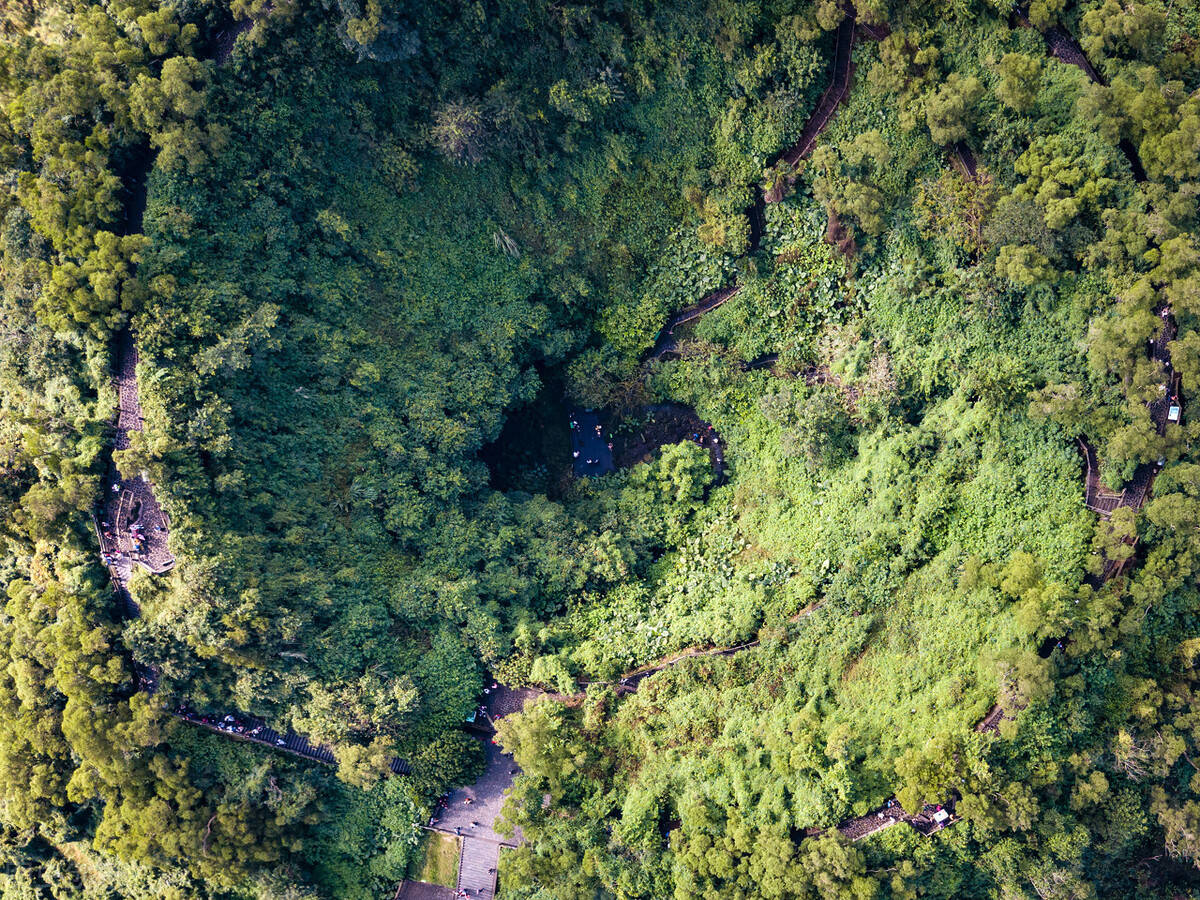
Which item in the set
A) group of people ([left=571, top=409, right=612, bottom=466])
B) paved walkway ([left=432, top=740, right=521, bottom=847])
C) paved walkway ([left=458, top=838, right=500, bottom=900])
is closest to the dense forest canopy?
group of people ([left=571, top=409, right=612, bottom=466])

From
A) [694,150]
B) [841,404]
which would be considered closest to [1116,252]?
[841,404]

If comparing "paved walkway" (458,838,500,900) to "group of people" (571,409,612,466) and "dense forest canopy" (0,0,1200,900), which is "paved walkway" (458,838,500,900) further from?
"group of people" (571,409,612,466)

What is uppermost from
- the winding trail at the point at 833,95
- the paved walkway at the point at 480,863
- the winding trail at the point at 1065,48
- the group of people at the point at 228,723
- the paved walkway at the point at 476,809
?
the winding trail at the point at 833,95

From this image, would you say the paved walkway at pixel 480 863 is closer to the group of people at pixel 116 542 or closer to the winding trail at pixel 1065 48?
the group of people at pixel 116 542

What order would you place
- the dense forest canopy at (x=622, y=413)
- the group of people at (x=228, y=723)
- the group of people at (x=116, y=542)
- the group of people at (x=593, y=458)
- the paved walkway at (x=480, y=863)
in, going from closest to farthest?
Result: 1. the dense forest canopy at (x=622, y=413)
2. the group of people at (x=116, y=542)
3. the group of people at (x=228, y=723)
4. the paved walkway at (x=480, y=863)
5. the group of people at (x=593, y=458)

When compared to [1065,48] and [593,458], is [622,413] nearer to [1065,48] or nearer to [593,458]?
[593,458]

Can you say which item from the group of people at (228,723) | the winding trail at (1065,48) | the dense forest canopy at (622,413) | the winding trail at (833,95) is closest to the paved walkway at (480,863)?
the dense forest canopy at (622,413)

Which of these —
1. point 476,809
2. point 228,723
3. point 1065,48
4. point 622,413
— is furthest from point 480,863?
point 1065,48

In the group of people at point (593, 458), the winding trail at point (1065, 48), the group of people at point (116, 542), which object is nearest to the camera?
the winding trail at point (1065, 48)

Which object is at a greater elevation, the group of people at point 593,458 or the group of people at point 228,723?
the group of people at point 593,458
